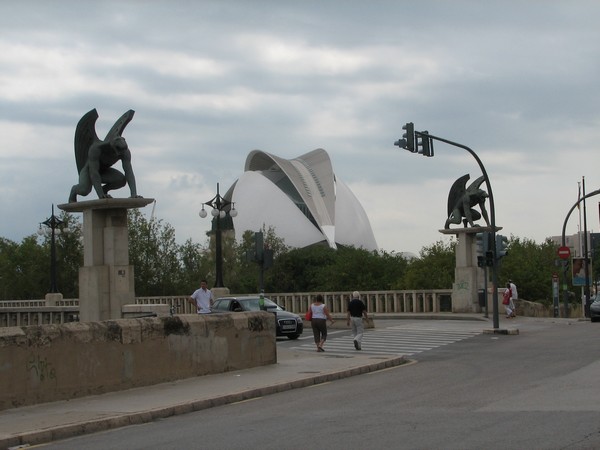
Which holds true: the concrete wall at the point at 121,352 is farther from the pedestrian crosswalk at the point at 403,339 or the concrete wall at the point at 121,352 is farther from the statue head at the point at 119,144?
→ the statue head at the point at 119,144

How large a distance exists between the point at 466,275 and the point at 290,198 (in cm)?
7247

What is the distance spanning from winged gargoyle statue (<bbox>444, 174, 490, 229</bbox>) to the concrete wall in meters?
23.0

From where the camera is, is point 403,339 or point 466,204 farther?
point 466,204

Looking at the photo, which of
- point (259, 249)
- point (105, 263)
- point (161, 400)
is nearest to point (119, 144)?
point (105, 263)

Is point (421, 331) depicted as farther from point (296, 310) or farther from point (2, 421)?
point (2, 421)

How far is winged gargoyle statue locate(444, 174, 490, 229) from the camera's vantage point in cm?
4294

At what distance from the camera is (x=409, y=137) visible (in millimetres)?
30500

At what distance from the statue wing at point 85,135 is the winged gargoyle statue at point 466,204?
1892cm

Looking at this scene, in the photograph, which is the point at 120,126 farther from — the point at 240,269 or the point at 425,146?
the point at 240,269

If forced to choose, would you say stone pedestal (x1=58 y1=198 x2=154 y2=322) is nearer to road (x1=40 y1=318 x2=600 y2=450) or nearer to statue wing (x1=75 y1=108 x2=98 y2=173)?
statue wing (x1=75 y1=108 x2=98 y2=173)

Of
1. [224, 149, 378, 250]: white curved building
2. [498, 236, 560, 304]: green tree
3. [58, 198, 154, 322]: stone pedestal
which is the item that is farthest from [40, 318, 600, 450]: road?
[224, 149, 378, 250]: white curved building

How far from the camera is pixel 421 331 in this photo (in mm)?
33406

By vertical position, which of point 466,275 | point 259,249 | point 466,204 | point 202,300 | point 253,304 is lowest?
point 253,304

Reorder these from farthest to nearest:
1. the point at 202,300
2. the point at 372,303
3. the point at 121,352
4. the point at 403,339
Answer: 1. the point at 372,303
2. the point at 403,339
3. the point at 202,300
4. the point at 121,352
